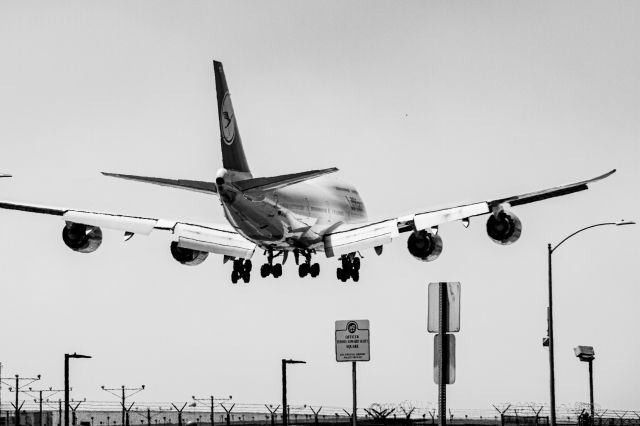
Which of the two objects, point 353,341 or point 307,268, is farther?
point 307,268

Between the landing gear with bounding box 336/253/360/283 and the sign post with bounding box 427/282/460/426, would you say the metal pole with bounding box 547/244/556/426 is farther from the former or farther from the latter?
the sign post with bounding box 427/282/460/426

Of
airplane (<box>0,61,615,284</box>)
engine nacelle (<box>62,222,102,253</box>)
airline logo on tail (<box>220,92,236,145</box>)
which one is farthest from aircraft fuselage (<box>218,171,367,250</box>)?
engine nacelle (<box>62,222,102,253</box>)

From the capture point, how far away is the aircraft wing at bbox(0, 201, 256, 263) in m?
63.4

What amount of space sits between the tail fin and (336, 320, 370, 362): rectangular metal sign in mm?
29587

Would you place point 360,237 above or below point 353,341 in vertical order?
above

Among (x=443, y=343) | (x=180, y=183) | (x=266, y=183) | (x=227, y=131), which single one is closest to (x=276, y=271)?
(x=227, y=131)

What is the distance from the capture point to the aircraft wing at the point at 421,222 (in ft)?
197

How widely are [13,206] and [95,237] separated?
393 centimetres

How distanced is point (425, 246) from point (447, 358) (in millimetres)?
42242

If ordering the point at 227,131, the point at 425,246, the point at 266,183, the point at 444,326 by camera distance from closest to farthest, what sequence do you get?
1. the point at 444,326
2. the point at 266,183
3. the point at 227,131
4. the point at 425,246

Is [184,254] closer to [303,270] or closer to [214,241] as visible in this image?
[214,241]

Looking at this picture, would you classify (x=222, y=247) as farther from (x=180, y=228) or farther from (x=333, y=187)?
(x=333, y=187)

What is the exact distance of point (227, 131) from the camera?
6406 cm

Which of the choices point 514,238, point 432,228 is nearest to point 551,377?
point 514,238
